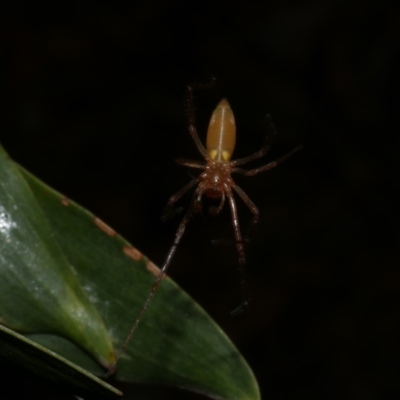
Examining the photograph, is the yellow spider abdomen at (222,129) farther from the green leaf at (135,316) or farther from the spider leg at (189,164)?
the green leaf at (135,316)

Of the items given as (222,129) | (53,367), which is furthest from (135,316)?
(222,129)

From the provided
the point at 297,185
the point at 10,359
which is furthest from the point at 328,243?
the point at 10,359

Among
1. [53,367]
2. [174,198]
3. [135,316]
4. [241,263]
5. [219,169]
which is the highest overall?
[219,169]

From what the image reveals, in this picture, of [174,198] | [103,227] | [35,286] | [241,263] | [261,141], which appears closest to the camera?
[35,286]

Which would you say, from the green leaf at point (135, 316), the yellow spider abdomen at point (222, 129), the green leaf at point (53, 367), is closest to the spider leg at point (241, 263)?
the yellow spider abdomen at point (222, 129)

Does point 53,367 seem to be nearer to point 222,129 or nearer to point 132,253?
point 132,253
